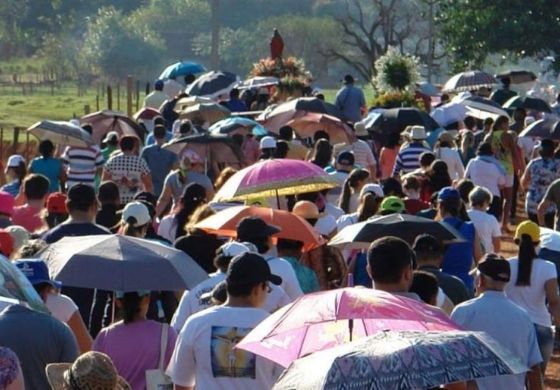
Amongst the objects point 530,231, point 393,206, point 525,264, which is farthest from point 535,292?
point 393,206

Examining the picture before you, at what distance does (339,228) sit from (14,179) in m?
5.03

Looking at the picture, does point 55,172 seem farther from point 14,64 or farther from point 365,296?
point 14,64

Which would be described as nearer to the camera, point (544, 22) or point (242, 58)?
point (544, 22)

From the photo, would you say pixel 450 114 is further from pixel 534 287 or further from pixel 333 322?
pixel 333 322

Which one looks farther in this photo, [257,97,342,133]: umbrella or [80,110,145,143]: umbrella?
[257,97,342,133]: umbrella

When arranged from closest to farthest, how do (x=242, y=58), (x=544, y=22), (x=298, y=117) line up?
1. (x=298, y=117)
2. (x=544, y=22)
3. (x=242, y=58)

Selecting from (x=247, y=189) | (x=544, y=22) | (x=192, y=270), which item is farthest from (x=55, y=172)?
(x=544, y=22)

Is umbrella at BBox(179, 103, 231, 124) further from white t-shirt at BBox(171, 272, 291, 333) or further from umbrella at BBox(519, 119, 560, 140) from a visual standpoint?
white t-shirt at BBox(171, 272, 291, 333)

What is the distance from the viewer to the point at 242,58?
106 m

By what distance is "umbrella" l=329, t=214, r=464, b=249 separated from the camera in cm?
1156

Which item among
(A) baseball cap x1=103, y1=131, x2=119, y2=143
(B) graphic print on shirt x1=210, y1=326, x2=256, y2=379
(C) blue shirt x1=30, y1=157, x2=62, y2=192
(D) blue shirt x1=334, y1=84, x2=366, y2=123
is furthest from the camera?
(D) blue shirt x1=334, y1=84, x2=366, y2=123

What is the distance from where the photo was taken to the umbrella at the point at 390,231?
11.6 m

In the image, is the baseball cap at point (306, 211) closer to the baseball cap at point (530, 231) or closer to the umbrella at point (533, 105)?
the baseball cap at point (530, 231)

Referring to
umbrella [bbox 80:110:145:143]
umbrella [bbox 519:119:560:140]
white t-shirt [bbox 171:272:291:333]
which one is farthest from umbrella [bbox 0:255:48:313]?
umbrella [bbox 519:119:560:140]
